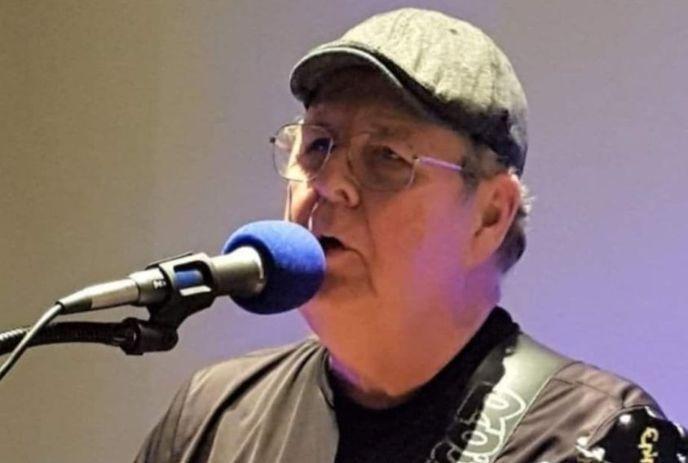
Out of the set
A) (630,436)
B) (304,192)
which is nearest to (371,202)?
(304,192)

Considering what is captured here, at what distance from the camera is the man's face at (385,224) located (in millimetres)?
1303

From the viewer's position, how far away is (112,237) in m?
2.00

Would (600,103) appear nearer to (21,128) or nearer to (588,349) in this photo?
(588,349)

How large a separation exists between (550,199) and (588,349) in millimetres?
197

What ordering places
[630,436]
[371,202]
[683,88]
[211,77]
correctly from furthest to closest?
[211,77] < [683,88] < [371,202] < [630,436]

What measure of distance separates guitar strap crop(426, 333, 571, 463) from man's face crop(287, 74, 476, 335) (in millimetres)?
79

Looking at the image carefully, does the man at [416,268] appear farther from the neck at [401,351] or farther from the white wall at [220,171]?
the white wall at [220,171]

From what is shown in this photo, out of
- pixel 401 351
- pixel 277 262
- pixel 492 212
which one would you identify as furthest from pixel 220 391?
pixel 277 262

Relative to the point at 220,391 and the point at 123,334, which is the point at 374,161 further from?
the point at 123,334

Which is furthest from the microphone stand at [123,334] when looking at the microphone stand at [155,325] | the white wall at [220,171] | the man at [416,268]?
the white wall at [220,171]

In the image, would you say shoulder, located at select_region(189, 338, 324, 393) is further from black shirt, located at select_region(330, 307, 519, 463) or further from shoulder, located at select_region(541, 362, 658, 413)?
shoulder, located at select_region(541, 362, 658, 413)

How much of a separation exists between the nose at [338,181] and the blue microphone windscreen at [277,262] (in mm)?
244

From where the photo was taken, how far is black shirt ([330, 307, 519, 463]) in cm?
132

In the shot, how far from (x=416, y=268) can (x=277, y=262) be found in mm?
339
